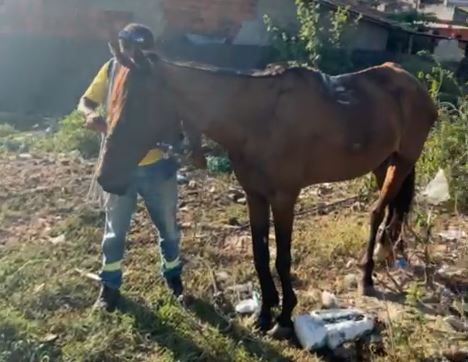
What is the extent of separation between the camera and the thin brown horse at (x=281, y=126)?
3.49 meters

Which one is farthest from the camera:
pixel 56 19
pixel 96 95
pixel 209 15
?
pixel 209 15

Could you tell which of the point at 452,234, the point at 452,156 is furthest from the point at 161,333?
the point at 452,156

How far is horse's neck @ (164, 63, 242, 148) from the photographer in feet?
11.6

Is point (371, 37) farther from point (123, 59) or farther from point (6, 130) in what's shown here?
point (123, 59)

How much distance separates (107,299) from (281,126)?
149 centimetres

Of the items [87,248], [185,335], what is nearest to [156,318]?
[185,335]

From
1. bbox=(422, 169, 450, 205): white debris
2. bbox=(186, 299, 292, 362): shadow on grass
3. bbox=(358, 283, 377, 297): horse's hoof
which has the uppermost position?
bbox=(422, 169, 450, 205): white debris

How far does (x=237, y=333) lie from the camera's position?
4.18 meters

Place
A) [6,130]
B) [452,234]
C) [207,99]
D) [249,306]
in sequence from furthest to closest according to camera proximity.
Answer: [6,130]
[452,234]
[249,306]
[207,99]

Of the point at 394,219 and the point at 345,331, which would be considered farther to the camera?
the point at 394,219

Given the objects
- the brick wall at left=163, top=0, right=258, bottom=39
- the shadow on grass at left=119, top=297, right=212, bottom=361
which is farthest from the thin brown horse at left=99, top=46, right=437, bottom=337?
the brick wall at left=163, top=0, right=258, bottom=39

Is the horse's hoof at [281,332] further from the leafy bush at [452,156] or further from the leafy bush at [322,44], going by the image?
the leafy bush at [322,44]

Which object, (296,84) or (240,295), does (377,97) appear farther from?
(240,295)

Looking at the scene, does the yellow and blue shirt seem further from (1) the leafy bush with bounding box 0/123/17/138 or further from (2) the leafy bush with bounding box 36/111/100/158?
(1) the leafy bush with bounding box 0/123/17/138
